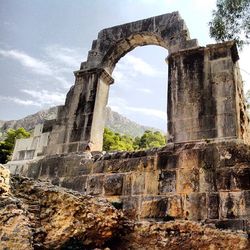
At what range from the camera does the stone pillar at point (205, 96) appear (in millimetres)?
6008

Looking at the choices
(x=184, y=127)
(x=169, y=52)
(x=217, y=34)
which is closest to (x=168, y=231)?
(x=184, y=127)

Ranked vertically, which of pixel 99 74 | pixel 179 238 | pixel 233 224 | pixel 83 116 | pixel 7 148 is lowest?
pixel 179 238

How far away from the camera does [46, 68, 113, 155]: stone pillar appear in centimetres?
737

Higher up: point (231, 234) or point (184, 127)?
point (184, 127)

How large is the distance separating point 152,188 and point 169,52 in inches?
130

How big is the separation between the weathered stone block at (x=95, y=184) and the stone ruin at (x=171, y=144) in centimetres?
2

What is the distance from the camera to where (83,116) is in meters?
7.59

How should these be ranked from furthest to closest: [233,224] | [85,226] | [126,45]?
[126,45]
[233,224]
[85,226]

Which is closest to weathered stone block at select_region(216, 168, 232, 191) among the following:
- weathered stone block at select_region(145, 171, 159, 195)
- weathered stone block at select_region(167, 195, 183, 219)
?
weathered stone block at select_region(167, 195, 183, 219)

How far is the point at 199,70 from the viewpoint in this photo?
6656 mm

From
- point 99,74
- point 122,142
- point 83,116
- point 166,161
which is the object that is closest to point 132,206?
point 166,161

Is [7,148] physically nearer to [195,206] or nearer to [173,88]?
[173,88]

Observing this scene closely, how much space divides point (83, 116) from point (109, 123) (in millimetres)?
58261

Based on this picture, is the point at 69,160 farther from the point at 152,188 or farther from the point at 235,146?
the point at 235,146
